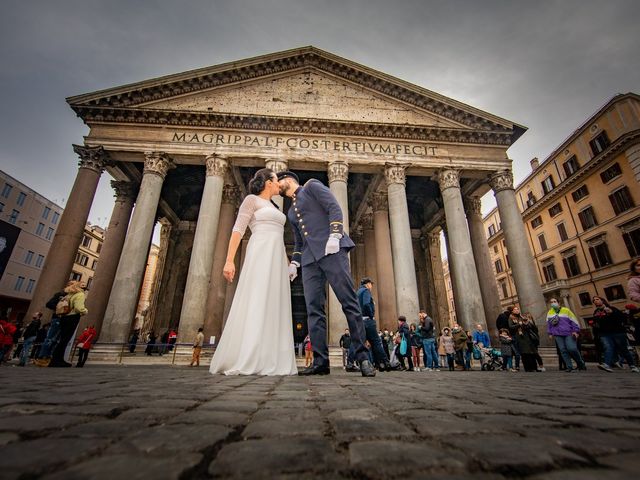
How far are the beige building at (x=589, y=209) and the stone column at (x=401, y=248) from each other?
18.3m

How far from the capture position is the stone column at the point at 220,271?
1288cm

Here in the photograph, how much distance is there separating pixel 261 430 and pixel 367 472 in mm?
499

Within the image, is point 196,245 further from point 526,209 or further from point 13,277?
point 526,209

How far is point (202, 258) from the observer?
11.4 metres

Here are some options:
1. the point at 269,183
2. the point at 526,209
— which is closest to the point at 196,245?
the point at 269,183

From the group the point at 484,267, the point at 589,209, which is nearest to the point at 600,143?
the point at 589,209

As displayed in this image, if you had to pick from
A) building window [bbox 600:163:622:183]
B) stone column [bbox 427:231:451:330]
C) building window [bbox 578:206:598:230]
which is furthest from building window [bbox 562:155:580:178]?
stone column [bbox 427:231:451:330]

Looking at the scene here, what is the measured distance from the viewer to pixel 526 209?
29.8 metres

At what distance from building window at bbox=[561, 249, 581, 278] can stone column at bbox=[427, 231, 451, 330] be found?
13081 mm

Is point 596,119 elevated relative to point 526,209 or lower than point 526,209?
elevated

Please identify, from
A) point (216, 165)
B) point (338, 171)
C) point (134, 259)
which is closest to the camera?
point (134, 259)

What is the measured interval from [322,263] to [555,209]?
30914 millimetres

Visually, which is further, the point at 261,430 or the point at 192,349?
the point at 192,349

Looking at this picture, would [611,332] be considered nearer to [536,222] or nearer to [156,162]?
[156,162]
